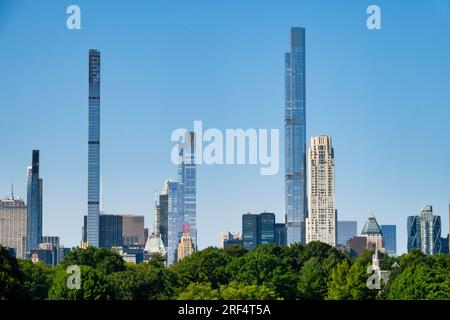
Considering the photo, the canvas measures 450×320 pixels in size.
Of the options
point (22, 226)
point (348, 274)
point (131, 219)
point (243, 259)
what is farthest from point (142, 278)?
point (131, 219)

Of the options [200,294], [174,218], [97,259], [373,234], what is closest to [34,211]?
[174,218]

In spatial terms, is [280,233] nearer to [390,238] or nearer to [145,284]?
[390,238]

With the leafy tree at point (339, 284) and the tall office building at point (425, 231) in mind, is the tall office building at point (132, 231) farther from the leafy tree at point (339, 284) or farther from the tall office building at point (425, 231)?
the leafy tree at point (339, 284)

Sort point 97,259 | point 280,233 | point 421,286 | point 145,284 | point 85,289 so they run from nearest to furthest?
point 85,289 < point 421,286 < point 145,284 < point 97,259 < point 280,233

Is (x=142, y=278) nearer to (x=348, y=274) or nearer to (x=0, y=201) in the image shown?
(x=348, y=274)

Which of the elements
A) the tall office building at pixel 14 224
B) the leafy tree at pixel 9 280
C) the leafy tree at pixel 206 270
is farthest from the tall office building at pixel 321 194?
the leafy tree at pixel 9 280
